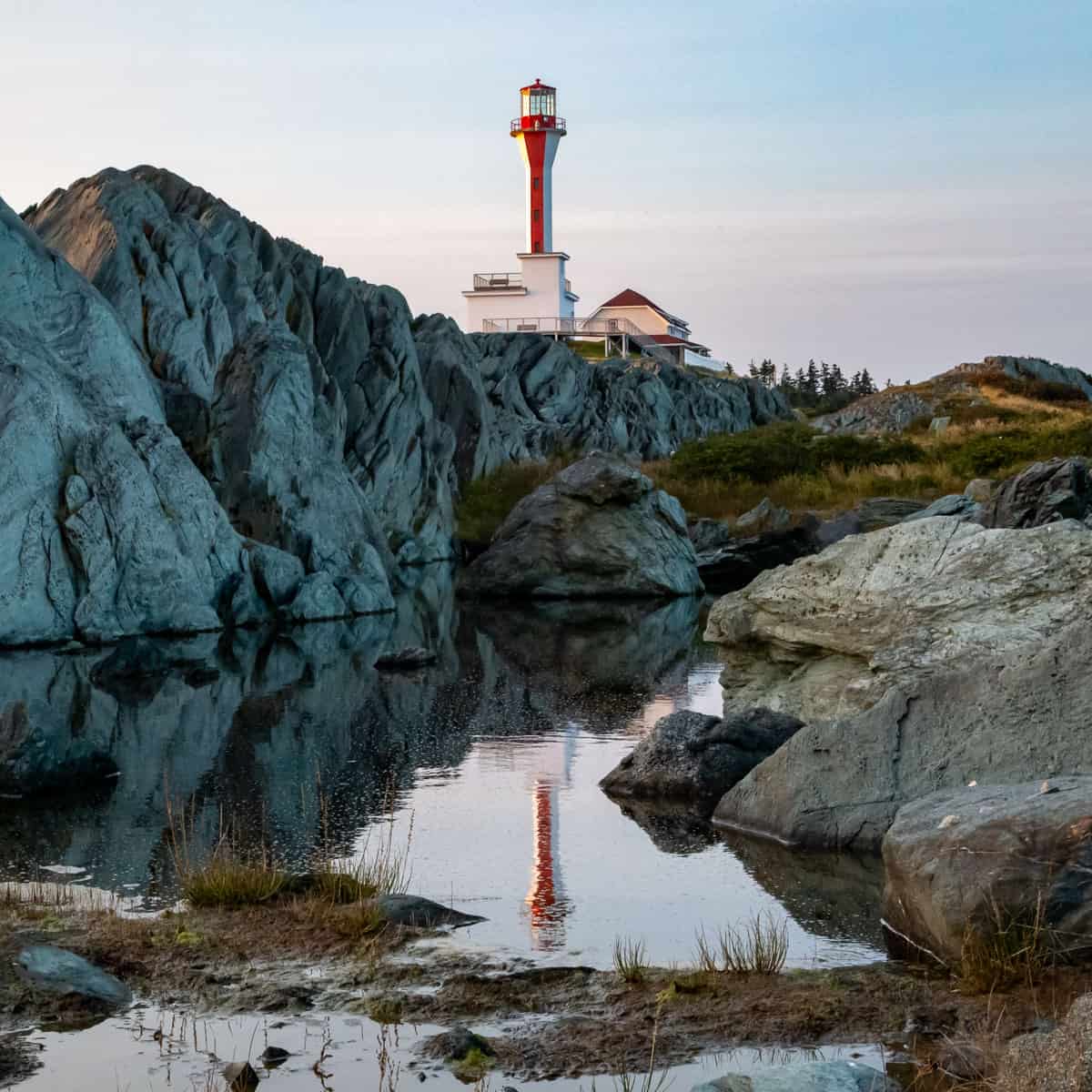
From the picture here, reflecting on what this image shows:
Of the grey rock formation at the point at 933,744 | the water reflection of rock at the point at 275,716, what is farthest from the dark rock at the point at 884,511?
the grey rock formation at the point at 933,744

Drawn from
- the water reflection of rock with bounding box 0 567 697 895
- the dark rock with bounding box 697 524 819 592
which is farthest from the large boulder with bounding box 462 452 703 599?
the water reflection of rock with bounding box 0 567 697 895

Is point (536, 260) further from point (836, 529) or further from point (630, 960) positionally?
point (630, 960)

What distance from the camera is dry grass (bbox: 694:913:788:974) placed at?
8344mm

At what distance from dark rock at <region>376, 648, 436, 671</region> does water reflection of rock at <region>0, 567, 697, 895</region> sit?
0.32 m

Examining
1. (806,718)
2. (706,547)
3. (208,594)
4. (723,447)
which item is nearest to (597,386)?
(723,447)

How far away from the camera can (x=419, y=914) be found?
9.55 m

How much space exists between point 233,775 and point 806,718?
18.2 feet

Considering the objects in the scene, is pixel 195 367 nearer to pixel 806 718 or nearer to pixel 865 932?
pixel 806 718

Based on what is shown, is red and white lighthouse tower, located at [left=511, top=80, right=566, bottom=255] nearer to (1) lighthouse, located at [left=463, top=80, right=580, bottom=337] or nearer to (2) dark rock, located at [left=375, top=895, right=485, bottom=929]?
(1) lighthouse, located at [left=463, top=80, right=580, bottom=337]

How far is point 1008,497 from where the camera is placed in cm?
3241

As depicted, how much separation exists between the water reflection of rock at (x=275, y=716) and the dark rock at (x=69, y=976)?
2453 millimetres

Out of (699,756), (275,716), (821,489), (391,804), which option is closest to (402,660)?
(275,716)

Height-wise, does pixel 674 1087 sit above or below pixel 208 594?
below

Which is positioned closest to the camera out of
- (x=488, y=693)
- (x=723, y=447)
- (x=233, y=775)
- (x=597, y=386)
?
(x=233, y=775)
